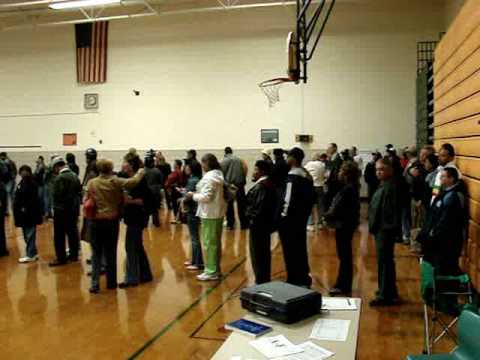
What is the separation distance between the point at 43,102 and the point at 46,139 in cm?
121

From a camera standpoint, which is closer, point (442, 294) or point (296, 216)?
point (442, 294)

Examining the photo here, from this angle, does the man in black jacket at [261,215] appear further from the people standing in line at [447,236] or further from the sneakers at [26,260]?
the sneakers at [26,260]

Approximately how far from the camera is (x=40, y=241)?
9.17 metres

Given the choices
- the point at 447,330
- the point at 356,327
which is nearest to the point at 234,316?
the point at 447,330

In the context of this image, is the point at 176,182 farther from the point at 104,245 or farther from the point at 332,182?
the point at 104,245

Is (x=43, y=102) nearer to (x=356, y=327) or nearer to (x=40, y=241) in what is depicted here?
(x=40, y=241)

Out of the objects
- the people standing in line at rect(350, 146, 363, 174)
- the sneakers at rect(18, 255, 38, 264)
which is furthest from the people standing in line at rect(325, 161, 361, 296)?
the people standing in line at rect(350, 146, 363, 174)

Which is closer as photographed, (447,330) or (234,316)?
(447,330)

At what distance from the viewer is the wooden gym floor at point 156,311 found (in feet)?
13.7

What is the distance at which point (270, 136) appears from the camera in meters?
15.0

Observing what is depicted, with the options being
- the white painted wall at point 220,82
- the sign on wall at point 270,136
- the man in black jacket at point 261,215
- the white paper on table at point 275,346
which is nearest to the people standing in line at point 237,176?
the man in black jacket at point 261,215

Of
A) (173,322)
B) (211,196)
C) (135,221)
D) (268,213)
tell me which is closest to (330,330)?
(173,322)

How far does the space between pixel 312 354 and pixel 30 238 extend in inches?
242

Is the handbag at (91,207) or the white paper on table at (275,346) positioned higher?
the handbag at (91,207)
